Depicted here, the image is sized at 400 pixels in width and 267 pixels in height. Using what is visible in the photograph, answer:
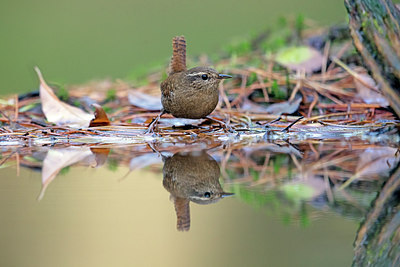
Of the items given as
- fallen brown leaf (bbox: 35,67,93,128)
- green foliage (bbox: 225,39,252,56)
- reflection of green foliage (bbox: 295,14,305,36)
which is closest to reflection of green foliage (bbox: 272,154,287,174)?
fallen brown leaf (bbox: 35,67,93,128)

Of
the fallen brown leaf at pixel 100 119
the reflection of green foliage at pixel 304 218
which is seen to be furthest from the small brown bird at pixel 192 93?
the reflection of green foliage at pixel 304 218

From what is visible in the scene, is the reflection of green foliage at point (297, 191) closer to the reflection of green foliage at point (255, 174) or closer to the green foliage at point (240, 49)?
the reflection of green foliage at point (255, 174)

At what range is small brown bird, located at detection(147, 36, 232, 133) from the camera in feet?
10.7

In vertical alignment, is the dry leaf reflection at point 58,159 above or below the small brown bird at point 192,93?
below

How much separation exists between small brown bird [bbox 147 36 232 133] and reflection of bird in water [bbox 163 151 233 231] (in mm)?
834

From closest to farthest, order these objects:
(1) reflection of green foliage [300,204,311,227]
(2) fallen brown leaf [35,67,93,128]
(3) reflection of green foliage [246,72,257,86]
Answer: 1. (1) reflection of green foliage [300,204,311,227]
2. (2) fallen brown leaf [35,67,93,128]
3. (3) reflection of green foliage [246,72,257,86]

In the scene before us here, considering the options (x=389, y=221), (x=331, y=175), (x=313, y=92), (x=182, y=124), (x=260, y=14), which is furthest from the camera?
(x=260, y=14)

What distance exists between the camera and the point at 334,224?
136 centimetres

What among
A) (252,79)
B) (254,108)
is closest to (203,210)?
(254,108)

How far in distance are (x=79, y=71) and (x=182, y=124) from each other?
191 inches

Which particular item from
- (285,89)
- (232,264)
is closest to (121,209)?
(232,264)

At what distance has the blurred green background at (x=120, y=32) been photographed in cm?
816

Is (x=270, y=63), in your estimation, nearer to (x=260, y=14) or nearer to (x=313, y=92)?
(x=313, y=92)

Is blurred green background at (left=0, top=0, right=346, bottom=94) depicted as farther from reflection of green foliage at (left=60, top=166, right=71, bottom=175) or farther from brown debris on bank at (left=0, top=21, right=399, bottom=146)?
reflection of green foliage at (left=60, top=166, right=71, bottom=175)
